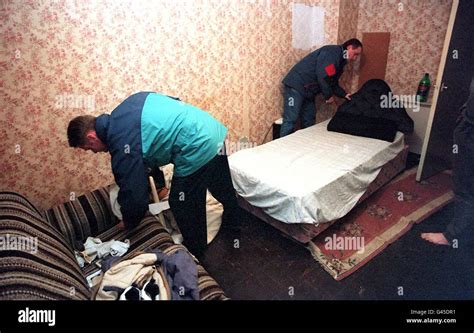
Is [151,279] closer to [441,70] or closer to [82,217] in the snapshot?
[82,217]

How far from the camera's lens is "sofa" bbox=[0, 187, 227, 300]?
0.67 m

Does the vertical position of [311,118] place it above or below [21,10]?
below

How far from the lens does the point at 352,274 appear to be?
1.18 m

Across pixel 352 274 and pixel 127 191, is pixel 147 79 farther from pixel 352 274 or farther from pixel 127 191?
pixel 352 274

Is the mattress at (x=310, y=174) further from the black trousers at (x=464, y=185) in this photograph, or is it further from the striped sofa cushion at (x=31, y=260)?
the striped sofa cushion at (x=31, y=260)

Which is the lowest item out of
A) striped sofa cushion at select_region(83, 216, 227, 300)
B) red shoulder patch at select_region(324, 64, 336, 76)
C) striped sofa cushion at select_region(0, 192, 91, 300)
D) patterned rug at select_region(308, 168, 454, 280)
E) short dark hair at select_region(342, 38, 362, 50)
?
patterned rug at select_region(308, 168, 454, 280)

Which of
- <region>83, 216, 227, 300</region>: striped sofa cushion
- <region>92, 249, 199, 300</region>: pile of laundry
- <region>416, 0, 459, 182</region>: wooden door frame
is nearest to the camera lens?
<region>92, 249, 199, 300</region>: pile of laundry

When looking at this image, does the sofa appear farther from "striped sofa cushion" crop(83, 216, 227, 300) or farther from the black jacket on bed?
the black jacket on bed

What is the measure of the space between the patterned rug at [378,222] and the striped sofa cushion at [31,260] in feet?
3.30

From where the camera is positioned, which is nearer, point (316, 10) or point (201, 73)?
point (201, 73)

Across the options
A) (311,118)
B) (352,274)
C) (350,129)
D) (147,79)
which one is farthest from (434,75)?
(147,79)

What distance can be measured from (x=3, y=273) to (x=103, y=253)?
1.43 feet

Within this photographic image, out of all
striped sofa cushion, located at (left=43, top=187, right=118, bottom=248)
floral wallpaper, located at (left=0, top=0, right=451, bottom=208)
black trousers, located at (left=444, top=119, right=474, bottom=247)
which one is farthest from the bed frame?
striped sofa cushion, located at (left=43, top=187, right=118, bottom=248)

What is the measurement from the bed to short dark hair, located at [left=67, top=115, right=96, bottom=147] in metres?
0.74
